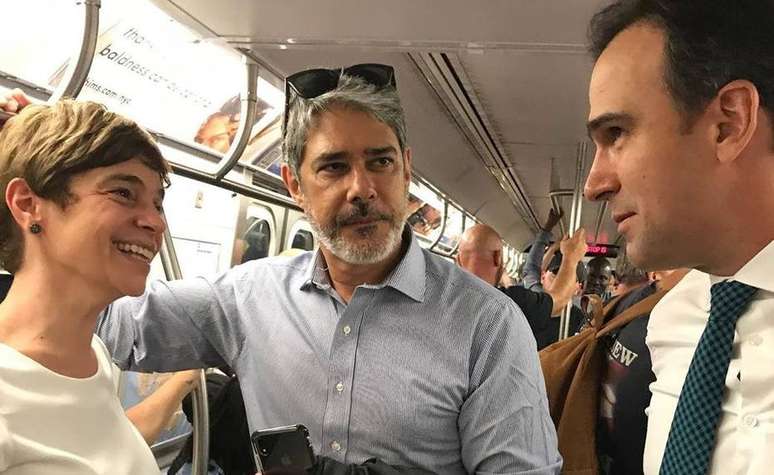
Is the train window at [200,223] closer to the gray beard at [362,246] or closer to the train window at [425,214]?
the gray beard at [362,246]

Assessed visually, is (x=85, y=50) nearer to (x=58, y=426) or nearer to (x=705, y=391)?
(x=58, y=426)

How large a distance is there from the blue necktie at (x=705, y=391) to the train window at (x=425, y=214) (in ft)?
16.5

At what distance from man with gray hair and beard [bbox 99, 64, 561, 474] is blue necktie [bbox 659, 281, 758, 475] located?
1.27 feet

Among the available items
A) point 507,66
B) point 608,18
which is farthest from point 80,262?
point 507,66

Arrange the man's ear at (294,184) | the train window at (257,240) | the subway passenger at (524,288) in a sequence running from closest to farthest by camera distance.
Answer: the man's ear at (294,184) → the subway passenger at (524,288) → the train window at (257,240)

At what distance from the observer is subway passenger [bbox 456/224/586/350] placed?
11.7 ft

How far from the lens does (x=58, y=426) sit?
130 centimetres

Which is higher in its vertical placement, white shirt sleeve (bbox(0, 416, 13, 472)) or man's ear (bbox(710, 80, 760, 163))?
man's ear (bbox(710, 80, 760, 163))

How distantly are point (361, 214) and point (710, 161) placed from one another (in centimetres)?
96

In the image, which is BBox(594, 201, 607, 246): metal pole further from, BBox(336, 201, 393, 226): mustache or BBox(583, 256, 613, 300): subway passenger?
BBox(336, 201, 393, 226): mustache

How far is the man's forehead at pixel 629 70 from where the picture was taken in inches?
49.1

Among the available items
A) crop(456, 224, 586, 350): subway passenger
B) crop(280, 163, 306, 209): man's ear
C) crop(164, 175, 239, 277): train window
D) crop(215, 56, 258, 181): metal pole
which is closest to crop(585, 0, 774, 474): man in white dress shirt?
crop(280, 163, 306, 209): man's ear

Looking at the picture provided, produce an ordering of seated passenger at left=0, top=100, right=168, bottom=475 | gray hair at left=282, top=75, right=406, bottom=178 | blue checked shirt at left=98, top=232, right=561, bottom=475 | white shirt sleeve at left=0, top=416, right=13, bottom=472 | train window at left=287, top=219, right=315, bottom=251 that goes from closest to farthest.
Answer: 1. white shirt sleeve at left=0, top=416, right=13, bottom=472
2. seated passenger at left=0, top=100, right=168, bottom=475
3. blue checked shirt at left=98, top=232, right=561, bottom=475
4. gray hair at left=282, top=75, right=406, bottom=178
5. train window at left=287, top=219, right=315, bottom=251

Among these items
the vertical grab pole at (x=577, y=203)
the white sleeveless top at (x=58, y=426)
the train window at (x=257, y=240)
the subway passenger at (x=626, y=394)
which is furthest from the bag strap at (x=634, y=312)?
the train window at (x=257, y=240)
